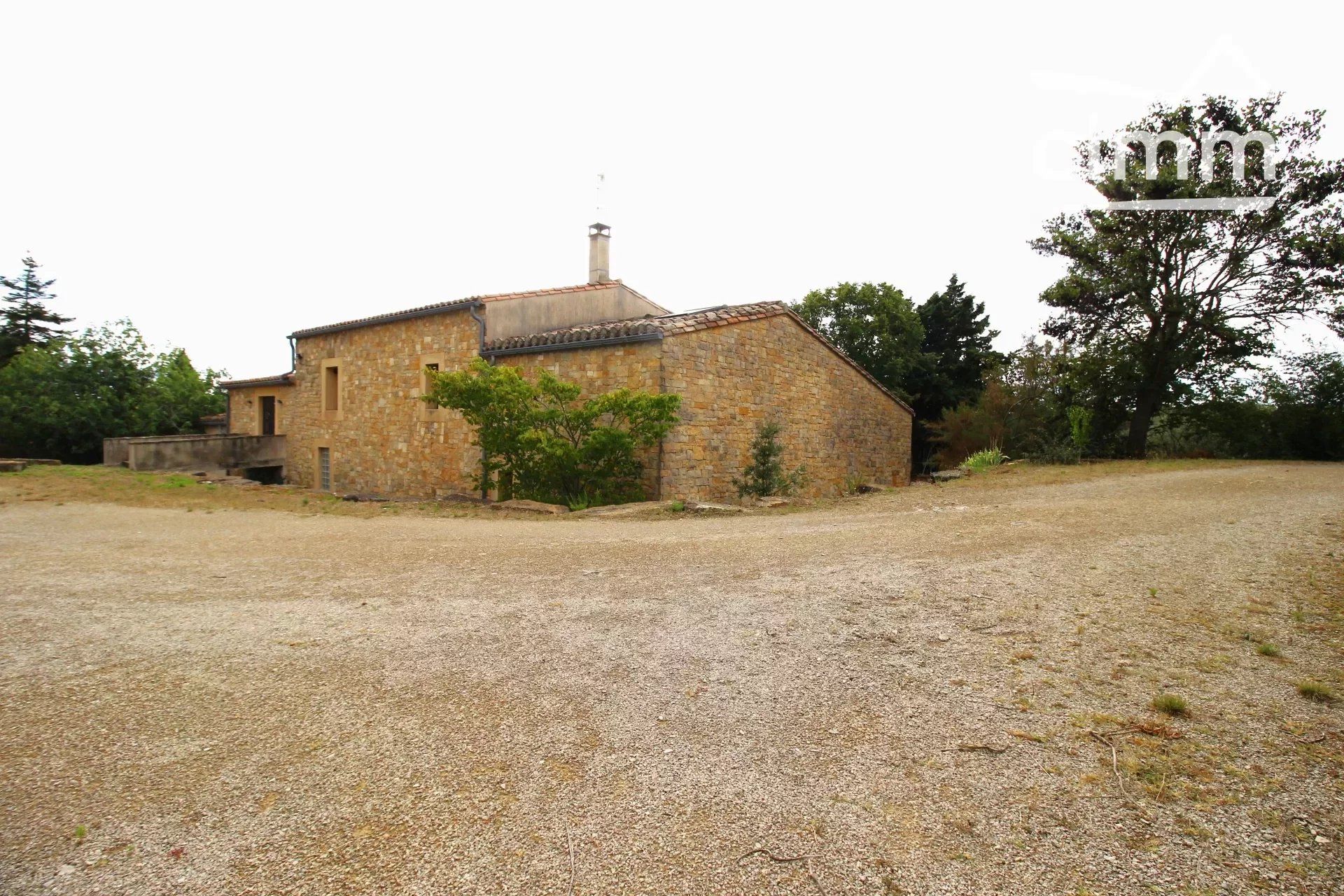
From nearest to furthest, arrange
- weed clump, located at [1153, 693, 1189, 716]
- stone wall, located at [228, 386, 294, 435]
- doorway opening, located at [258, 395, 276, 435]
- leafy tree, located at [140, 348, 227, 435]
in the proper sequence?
1. weed clump, located at [1153, 693, 1189, 716]
2. stone wall, located at [228, 386, 294, 435]
3. doorway opening, located at [258, 395, 276, 435]
4. leafy tree, located at [140, 348, 227, 435]

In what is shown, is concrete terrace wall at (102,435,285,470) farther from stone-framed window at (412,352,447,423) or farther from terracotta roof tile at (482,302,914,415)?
terracotta roof tile at (482,302,914,415)

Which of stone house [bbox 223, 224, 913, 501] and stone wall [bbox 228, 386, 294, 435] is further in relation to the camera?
stone wall [bbox 228, 386, 294, 435]

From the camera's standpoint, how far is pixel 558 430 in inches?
430

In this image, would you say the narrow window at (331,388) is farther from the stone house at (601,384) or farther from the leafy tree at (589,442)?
the leafy tree at (589,442)

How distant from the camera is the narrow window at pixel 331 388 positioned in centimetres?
1798

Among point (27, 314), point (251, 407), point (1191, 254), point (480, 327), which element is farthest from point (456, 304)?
point (27, 314)

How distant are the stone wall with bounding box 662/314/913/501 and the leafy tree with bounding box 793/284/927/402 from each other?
7.63 m

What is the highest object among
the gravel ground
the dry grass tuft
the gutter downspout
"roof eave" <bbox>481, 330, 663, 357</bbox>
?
the gutter downspout

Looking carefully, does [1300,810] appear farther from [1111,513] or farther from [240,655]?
[1111,513]

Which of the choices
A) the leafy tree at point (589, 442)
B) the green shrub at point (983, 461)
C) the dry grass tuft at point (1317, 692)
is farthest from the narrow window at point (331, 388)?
the dry grass tuft at point (1317, 692)

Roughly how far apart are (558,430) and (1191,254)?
15.2m

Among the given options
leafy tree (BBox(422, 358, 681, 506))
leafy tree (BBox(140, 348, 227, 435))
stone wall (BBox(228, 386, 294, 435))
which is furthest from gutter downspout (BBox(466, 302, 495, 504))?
leafy tree (BBox(140, 348, 227, 435))

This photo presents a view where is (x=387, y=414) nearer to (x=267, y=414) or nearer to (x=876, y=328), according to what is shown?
(x=267, y=414)

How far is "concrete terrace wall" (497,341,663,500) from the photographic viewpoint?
36.1 feet
